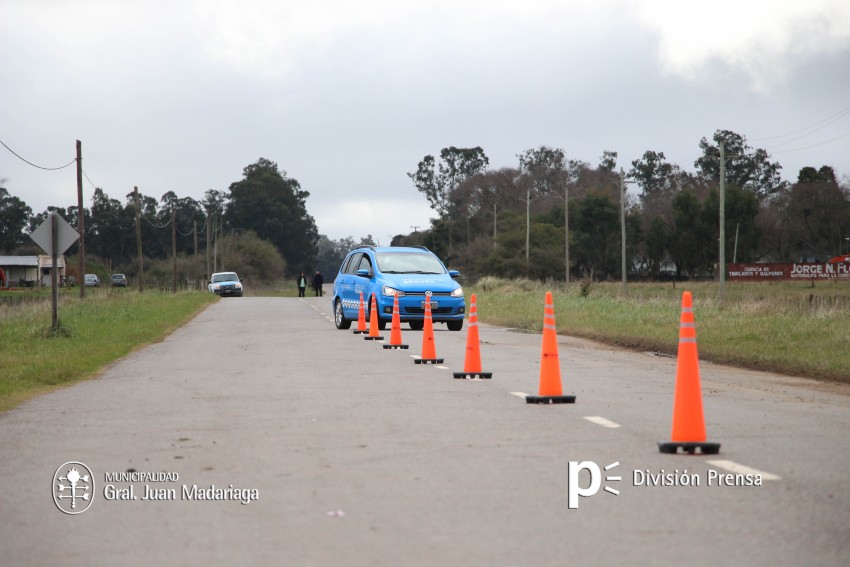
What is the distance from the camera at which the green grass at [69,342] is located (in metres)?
15.5

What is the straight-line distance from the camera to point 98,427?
33.7 feet

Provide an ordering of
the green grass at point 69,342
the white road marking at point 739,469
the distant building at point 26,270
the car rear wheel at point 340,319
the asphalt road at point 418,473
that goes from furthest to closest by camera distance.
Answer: the distant building at point 26,270, the car rear wheel at point 340,319, the green grass at point 69,342, the white road marking at point 739,469, the asphalt road at point 418,473

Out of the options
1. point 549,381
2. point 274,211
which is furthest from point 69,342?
point 274,211

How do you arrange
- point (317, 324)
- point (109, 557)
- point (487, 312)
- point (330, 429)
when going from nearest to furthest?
point (109, 557) → point (330, 429) → point (317, 324) → point (487, 312)

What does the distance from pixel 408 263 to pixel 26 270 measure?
113454mm

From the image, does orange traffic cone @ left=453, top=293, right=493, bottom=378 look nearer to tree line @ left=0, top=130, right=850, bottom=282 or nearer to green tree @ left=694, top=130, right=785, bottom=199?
tree line @ left=0, top=130, right=850, bottom=282

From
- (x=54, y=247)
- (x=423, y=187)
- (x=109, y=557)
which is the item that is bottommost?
(x=109, y=557)

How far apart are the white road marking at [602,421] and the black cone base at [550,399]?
1.06m

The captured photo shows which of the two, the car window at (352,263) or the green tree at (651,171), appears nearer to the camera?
the car window at (352,263)

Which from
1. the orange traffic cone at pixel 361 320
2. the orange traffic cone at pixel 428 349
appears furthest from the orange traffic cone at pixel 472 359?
the orange traffic cone at pixel 361 320

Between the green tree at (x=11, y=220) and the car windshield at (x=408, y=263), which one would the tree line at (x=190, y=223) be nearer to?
the green tree at (x=11, y=220)

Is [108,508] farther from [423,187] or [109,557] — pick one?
[423,187]

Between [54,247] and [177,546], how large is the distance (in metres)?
19.2

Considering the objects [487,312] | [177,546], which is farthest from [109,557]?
[487,312]
